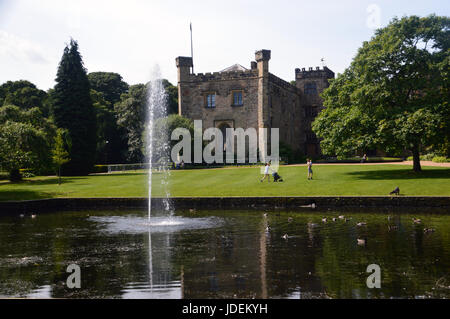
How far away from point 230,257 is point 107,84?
228ft

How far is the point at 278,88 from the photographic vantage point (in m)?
59.4

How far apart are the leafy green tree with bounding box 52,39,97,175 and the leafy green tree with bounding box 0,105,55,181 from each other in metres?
2.49

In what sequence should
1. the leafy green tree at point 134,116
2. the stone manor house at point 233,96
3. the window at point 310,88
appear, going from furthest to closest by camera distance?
the window at point 310,88 < the leafy green tree at point 134,116 < the stone manor house at point 233,96

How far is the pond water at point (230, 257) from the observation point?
8.59 metres

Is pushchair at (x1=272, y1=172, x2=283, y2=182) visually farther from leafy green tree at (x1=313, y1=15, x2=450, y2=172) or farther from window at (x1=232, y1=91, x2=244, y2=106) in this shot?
window at (x1=232, y1=91, x2=244, y2=106)

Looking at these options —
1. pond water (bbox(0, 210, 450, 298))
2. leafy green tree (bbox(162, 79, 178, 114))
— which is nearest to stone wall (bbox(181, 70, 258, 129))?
leafy green tree (bbox(162, 79, 178, 114))

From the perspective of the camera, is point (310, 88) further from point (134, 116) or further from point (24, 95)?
point (24, 95)

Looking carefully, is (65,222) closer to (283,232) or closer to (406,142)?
(283,232)

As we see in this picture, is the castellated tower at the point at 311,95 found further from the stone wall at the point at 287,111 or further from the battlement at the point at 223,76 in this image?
the battlement at the point at 223,76

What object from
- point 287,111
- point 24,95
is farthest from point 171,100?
point 24,95

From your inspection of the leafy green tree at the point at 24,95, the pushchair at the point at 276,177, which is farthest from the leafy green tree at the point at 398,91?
the leafy green tree at the point at 24,95

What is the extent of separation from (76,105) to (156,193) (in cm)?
2621

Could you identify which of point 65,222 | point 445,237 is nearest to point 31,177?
point 65,222

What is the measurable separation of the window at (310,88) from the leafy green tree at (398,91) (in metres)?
36.5
